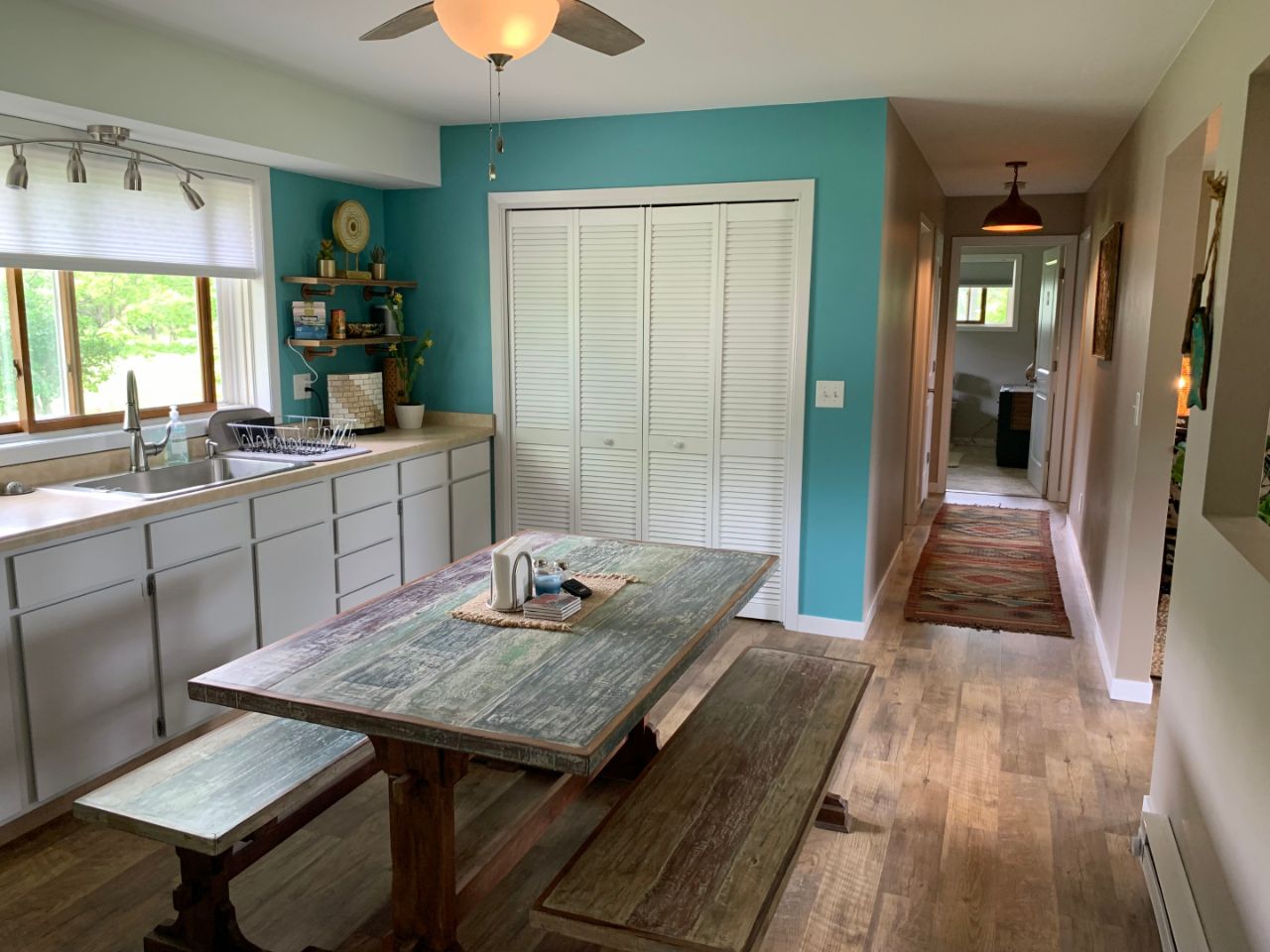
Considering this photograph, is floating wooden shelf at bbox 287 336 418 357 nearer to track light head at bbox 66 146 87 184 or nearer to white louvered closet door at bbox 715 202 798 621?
track light head at bbox 66 146 87 184

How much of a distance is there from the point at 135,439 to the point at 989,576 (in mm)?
4325

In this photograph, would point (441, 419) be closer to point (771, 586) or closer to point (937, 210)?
point (771, 586)

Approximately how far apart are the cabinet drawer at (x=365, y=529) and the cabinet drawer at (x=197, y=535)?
0.52 m

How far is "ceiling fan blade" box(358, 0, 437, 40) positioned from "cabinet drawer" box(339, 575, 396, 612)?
7.13 ft

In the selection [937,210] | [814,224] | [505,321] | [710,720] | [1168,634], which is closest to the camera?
[710,720]

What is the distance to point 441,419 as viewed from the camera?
16.0 feet

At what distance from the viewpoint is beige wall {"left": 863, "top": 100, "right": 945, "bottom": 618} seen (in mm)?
4148

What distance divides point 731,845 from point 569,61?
2.70m

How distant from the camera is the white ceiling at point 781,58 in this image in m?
2.79

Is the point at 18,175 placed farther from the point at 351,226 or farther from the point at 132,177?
the point at 351,226

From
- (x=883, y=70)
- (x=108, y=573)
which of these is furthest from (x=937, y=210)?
(x=108, y=573)

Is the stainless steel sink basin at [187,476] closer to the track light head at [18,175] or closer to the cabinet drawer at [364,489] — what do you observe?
the cabinet drawer at [364,489]

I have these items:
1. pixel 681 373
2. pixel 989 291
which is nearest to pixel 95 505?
pixel 681 373

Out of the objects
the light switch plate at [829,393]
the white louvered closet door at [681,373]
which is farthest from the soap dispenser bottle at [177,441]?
the light switch plate at [829,393]
